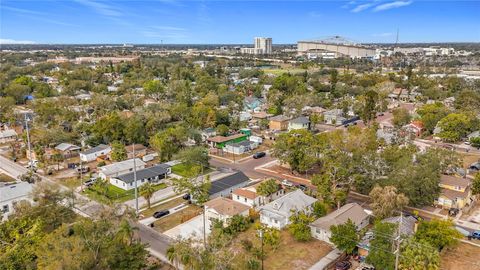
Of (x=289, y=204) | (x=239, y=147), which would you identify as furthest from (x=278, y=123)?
(x=289, y=204)

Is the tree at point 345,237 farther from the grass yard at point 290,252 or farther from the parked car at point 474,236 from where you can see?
the parked car at point 474,236

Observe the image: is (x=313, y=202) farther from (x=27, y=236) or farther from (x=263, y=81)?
(x=263, y=81)

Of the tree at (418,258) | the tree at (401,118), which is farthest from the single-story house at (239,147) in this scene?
the tree at (418,258)

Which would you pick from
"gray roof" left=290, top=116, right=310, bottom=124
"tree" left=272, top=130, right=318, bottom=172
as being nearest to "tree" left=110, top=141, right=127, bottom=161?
"tree" left=272, top=130, right=318, bottom=172

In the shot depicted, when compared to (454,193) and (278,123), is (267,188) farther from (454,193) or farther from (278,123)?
(278,123)

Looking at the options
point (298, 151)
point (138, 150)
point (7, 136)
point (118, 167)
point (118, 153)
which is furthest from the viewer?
point (7, 136)

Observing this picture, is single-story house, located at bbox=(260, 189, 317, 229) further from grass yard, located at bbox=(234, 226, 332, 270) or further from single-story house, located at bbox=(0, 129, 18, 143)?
single-story house, located at bbox=(0, 129, 18, 143)
